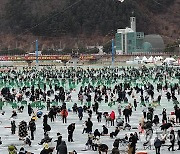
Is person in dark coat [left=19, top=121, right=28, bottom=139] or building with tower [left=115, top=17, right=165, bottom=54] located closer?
person in dark coat [left=19, top=121, right=28, bottom=139]

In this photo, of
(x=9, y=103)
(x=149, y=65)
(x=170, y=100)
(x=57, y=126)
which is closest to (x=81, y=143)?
(x=57, y=126)

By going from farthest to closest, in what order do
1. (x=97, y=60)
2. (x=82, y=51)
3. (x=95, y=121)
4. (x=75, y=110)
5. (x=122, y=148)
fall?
(x=82, y=51) → (x=97, y=60) → (x=75, y=110) → (x=95, y=121) → (x=122, y=148)

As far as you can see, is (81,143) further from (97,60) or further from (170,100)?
(97,60)

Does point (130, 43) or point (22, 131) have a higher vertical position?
point (130, 43)

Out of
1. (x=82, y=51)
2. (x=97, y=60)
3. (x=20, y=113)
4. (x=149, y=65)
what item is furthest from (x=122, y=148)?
(x=82, y=51)

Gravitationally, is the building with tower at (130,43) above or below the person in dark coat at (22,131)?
above

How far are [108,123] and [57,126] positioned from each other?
8.24 ft

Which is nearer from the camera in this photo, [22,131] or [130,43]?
[22,131]

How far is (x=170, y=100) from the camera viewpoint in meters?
38.2

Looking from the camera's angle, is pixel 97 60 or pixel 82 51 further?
pixel 82 51

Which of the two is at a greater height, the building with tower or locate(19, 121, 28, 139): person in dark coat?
the building with tower

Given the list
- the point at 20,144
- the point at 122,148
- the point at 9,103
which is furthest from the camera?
the point at 9,103

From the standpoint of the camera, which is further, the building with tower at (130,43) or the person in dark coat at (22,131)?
the building with tower at (130,43)

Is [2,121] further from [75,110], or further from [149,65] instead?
[149,65]
